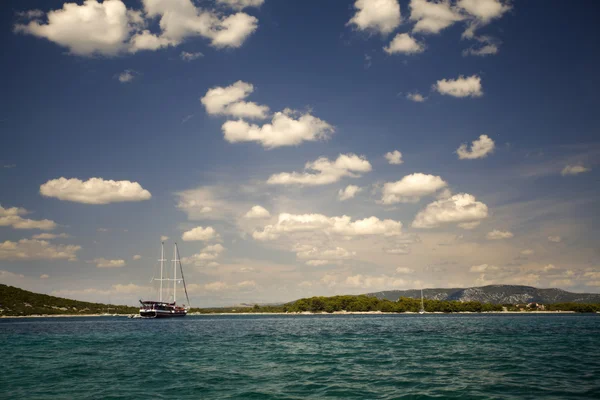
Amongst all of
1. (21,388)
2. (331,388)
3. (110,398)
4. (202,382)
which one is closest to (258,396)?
(331,388)

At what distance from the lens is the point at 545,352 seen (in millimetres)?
46781

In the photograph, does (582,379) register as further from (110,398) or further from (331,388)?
Answer: (110,398)

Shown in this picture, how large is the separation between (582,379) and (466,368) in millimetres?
8219

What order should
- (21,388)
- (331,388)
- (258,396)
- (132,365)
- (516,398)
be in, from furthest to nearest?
(132,365) < (21,388) < (331,388) < (258,396) < (516,398)

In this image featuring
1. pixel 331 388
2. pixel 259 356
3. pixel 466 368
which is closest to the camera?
pixel 331 388

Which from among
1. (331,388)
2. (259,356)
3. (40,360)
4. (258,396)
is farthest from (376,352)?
(40,360)

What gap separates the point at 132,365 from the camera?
41.6 m

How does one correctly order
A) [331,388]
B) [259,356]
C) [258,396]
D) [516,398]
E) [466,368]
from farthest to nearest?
[259,356] → [466,368] → [331,388] → [258,396] → [516,398]

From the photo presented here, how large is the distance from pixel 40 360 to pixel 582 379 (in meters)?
51.5

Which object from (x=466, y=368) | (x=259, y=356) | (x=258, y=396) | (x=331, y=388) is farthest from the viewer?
(x=259, y=356)

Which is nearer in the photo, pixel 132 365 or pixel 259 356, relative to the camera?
pixel 132 365

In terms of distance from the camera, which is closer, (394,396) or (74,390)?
(394,396)

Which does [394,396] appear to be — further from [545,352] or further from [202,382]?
[545,352]

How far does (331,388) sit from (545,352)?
1254 inches
